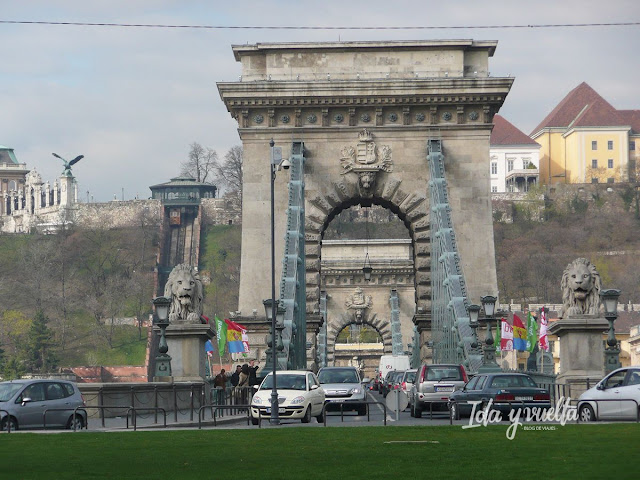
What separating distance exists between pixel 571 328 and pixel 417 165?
16.8 metres

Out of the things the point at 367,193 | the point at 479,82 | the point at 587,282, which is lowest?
the point at 587,282

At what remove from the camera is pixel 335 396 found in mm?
45844

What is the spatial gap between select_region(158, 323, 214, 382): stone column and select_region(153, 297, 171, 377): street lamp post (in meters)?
1.13

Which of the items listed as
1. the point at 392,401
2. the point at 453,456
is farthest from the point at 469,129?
the point at 453,456

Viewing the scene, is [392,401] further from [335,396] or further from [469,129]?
[469,129]

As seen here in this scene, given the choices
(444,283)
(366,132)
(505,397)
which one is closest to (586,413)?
(505,397)

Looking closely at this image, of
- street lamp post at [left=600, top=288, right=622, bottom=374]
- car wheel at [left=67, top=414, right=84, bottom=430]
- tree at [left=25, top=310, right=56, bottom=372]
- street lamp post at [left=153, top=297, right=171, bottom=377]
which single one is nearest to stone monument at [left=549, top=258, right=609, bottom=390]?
street lamp post at [left=600, top=288, right=622, bottom=374]

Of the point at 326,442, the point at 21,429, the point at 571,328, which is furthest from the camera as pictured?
the point at 571,328

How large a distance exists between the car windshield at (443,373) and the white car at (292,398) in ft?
13.7

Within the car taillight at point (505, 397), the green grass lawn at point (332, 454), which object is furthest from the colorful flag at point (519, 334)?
the green grass lawn at point (332, 454)

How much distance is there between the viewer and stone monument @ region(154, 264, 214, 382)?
44.1 m

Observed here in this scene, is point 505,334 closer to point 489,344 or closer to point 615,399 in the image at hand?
point 489,344

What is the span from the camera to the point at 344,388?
1821 inches

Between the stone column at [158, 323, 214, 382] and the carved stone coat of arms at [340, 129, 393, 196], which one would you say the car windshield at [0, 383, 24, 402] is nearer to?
the stone column at [158, 323, 214, 382]
